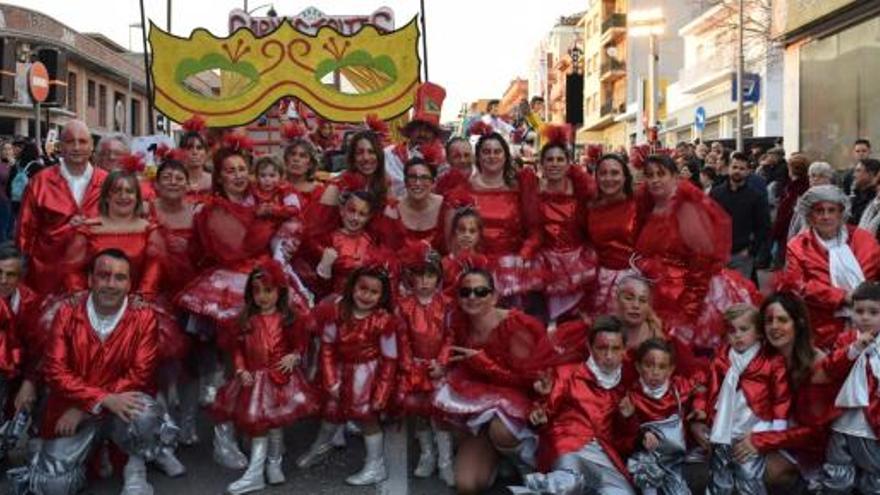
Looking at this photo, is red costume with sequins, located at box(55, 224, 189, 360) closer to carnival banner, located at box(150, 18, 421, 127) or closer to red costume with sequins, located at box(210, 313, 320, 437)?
red costume with sequins, located at box(210, 313, 320, 437)

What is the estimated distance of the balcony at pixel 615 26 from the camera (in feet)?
190

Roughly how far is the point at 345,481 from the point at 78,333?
146cm

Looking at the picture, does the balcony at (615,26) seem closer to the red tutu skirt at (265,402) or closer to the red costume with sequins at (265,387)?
the red costume with sequins at (265,387)

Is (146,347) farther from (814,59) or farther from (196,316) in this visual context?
(814,59)

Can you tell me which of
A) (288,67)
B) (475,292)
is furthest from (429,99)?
(475,292)

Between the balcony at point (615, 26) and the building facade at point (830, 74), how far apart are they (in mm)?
44716

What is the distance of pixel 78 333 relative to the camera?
447 cm

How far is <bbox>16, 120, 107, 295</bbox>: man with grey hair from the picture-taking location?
511 centimetres

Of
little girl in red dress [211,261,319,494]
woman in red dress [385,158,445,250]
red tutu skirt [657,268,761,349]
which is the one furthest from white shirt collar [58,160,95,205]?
red tutu skirt [657,268,761,349]

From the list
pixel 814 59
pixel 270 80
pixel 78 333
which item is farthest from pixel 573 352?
pixel 814 59

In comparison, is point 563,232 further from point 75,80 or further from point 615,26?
point 615,26

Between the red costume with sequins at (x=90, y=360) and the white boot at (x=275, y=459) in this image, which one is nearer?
the red costume with sequins at (x=90, y=360)

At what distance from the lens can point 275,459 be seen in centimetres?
466

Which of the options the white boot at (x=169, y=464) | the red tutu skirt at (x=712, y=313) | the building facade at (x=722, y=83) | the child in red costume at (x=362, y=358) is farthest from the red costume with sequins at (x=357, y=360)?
the building facade at (x=722, y=83)
